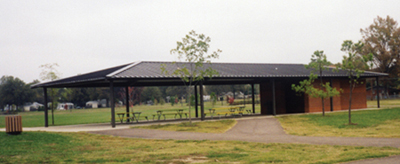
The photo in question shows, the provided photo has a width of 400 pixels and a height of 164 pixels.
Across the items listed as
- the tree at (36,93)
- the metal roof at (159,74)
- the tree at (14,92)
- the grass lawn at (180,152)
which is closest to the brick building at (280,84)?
the metal roof at (159,74)

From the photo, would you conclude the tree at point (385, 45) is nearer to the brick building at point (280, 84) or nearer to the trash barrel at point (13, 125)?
the brick building at point (280, 84)

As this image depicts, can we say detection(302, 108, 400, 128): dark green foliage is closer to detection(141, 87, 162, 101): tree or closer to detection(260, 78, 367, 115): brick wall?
detection(260, 78, 367, 115): brick wall

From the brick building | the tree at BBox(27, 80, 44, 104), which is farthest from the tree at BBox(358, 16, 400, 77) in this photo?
the tree at BBox(27, 80, 44, 104)

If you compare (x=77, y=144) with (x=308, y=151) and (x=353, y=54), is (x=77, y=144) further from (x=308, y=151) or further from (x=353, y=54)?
(x=353, y=54)

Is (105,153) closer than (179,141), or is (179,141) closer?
(105,153)

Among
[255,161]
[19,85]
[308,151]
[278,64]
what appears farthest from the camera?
[19,85]

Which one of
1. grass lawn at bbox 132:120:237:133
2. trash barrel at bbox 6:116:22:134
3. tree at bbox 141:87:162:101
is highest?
tree at bbox 141:87:162:101

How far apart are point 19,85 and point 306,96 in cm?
6750

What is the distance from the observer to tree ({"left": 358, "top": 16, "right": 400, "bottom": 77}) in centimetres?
5550

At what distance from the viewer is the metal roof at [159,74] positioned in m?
17.9

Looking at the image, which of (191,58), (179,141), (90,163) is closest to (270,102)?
(191,58)

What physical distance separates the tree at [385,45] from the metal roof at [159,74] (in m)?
33.9

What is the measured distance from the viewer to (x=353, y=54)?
51.3ft

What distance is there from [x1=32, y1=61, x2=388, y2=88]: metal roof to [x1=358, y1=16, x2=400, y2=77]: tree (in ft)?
111
